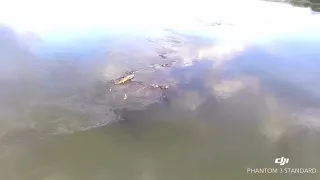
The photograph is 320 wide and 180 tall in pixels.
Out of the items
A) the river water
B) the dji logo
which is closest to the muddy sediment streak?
the river water

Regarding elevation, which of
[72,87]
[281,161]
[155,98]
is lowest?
[281,161]

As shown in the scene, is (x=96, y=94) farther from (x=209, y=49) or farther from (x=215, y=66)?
(x=209, y=49)

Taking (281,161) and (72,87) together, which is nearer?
(281,161)

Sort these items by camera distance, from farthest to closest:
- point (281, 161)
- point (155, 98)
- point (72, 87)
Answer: point (72, 87) → point (155, 98) → point (281, 161)

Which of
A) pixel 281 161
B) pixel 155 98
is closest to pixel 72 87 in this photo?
pixel 155 98

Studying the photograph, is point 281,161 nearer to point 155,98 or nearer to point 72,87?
point 155,98

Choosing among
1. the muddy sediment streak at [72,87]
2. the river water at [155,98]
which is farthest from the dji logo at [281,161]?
the muddy sediment streak at [72,87]

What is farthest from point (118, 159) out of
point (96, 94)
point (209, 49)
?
point (209, 49)

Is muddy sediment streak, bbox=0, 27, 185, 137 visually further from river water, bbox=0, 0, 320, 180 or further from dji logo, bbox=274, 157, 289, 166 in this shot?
dji logo, bbox=274, 157, 289, 166
